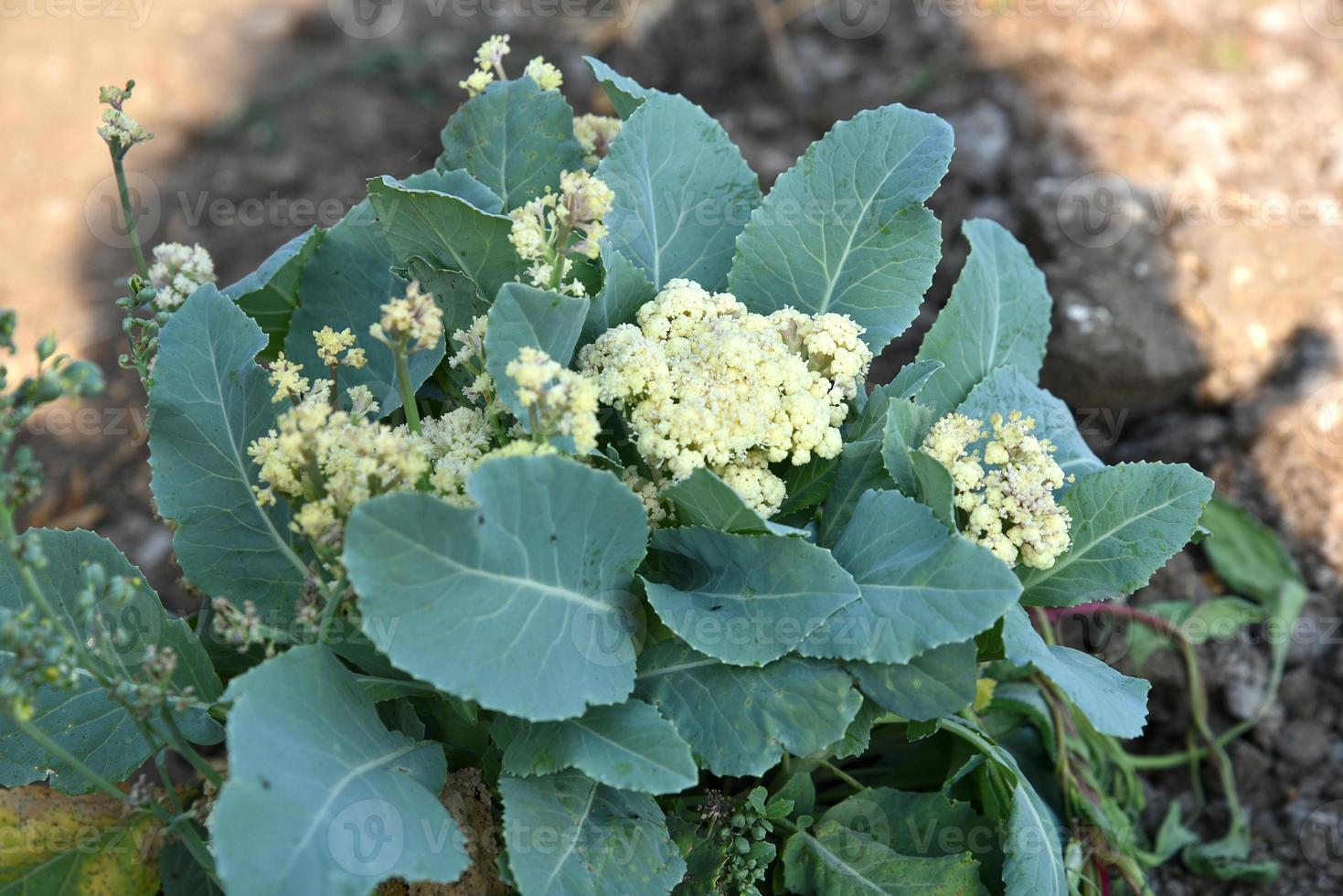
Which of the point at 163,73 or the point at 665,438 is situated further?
the point at 163,73

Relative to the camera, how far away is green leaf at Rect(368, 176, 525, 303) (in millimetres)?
1792

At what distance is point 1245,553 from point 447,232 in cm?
225

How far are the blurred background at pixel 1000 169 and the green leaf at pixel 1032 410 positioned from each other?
2.79 feet

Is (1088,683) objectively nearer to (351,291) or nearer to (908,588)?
(908,588)

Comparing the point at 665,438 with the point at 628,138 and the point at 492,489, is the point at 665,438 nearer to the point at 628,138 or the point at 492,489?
the point at 492,489

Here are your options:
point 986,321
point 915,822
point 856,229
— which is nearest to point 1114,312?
point 986,321

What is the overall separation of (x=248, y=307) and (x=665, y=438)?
1060 millimetres

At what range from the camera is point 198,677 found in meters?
1.84

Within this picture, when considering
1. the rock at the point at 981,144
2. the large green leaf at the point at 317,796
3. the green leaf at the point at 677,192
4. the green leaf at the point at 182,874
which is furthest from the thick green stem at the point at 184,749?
the rock at the point at 981,144

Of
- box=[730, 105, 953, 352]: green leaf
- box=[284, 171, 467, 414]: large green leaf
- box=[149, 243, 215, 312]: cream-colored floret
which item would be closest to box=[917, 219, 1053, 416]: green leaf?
box=[730, 105, 953, 352]: green leaf

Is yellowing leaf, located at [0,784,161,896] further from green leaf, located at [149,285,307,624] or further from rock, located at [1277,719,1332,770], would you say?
rock, located at [1277,719,1332,770]

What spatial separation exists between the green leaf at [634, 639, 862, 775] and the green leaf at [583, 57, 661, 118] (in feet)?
3.50

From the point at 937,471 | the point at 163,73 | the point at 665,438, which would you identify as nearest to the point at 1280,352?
the point at 937,471

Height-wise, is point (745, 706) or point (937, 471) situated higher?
point (937, 471)
